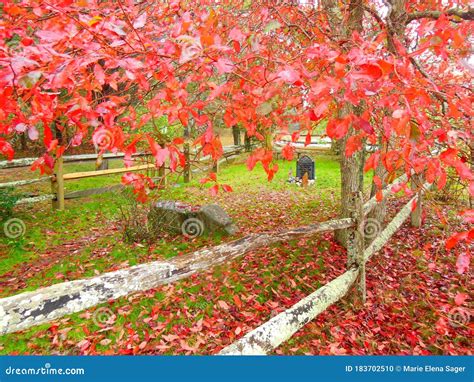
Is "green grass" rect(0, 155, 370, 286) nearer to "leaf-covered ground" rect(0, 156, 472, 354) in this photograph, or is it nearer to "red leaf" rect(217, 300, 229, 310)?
Result: "leaf-covered ground" rect(0, 156, 472, 354)

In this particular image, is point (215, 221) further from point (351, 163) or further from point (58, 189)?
point (58, 189)

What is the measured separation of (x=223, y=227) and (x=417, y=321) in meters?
3.44

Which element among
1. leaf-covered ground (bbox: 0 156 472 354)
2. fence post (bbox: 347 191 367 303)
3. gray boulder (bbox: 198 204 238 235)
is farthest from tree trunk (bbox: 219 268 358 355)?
gray boulder (bbox: 198 204 238 235)

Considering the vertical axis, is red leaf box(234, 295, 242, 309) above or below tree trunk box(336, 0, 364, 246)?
below

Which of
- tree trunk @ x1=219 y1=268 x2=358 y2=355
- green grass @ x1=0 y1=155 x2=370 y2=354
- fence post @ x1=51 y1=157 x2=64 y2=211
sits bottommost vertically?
green grass @ x1=0 y1=155 x2=370 y2=354

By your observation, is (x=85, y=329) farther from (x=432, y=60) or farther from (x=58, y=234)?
(x=432, y=60)

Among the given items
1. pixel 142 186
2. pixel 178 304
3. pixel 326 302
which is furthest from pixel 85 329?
pixel 326 302

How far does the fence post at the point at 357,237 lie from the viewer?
3891 millimetres

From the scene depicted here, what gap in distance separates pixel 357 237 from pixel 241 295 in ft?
5.69

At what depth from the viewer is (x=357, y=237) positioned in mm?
3934

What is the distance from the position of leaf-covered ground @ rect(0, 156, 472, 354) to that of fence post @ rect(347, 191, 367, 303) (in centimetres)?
55

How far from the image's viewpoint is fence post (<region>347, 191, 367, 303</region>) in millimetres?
3891

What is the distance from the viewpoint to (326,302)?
11.0 feet

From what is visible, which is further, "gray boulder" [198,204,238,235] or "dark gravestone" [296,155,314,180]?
"dark gravestone" [296,155,314,180]
